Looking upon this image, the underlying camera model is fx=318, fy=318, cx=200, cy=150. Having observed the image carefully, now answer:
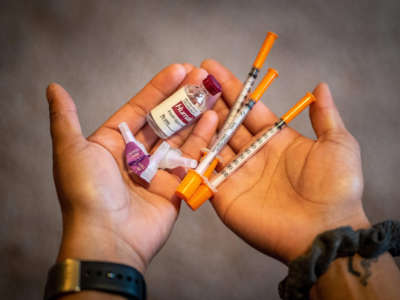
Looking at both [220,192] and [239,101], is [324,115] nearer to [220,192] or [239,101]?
[239,101]

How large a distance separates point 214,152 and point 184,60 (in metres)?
1.33

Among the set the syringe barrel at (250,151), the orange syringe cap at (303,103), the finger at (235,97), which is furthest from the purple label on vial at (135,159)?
the orange syringe cap at (303,103)

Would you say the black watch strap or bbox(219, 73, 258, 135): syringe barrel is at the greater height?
bbox(219, 73, 258, 135): syringe barrel

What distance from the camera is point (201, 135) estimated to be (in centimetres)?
203

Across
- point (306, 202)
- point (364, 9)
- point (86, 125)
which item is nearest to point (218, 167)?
point (306, 202)

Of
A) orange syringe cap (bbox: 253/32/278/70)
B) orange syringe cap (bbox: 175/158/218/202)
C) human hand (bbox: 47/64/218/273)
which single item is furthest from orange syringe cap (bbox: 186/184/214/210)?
orange syringe cap (bbox: 253/32/278/70)

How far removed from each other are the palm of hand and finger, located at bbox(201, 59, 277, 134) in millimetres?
199

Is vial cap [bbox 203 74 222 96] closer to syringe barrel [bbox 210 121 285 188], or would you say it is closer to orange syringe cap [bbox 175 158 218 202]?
syringe barrel [bbox 210 121 285 188]

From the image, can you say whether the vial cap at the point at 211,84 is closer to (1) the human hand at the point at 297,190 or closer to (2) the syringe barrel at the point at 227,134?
(2) the syringe barrel at the point at 227,134

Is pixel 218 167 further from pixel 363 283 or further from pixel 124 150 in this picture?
pixel 363 283

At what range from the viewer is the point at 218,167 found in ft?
6.53

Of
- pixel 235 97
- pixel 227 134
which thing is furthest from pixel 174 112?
pixel 235 97

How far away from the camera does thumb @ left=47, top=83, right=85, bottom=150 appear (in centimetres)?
156

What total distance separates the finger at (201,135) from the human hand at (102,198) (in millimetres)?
238
